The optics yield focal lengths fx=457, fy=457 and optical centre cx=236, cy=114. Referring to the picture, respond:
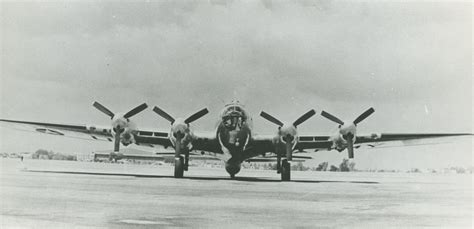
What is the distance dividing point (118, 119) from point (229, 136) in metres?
6.75

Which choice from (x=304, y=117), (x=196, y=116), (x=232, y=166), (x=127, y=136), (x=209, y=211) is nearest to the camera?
(x=209, y=211)

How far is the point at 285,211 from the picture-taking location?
41.5 feet

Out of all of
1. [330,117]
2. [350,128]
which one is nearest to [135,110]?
[330,117]

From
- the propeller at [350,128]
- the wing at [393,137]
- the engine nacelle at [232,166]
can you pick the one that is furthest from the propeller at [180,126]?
the wing at [393,137]

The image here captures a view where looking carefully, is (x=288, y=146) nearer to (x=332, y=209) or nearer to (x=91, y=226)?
(x=332, y=209)

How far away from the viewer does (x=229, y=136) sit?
90.7ft

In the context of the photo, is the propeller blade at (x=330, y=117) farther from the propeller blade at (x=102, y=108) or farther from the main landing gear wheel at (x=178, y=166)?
the propeller blade at (x=102, y=108)

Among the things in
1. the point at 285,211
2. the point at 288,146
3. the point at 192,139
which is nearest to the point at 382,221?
the point at 285,211

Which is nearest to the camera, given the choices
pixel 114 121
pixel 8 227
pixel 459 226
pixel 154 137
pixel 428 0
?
pixel 8 227

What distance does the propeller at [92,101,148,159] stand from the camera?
27203mm

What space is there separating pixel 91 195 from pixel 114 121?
12.7 m

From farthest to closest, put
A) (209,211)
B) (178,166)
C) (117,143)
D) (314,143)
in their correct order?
(314,143) → (178,166) → (117,143) → (209,211)

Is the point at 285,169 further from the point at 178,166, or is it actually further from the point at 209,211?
the point at 209,211

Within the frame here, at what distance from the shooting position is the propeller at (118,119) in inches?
1071
